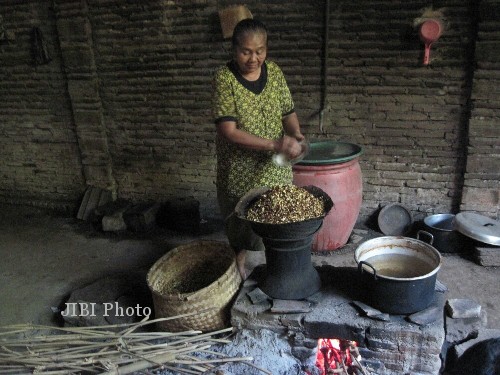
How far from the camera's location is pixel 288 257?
2.77m

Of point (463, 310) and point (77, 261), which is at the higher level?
point (463, 310)

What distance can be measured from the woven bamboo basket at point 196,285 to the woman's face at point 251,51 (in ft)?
4.67

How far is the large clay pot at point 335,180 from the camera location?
12.2 feet

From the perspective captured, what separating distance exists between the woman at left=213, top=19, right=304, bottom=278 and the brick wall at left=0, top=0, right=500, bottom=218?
160 centimetres

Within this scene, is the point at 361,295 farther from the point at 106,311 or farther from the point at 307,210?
the point at 106,311

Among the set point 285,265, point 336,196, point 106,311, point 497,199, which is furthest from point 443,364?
point 106,311

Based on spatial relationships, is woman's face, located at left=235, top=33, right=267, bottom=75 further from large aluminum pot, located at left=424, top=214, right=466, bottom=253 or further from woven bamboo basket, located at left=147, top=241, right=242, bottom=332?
large aluminum pot, located at left=424, top=214, right=466, bottom=253

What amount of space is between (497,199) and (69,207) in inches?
209

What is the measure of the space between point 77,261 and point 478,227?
397 cm

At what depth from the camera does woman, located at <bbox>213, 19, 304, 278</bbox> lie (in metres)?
2.67

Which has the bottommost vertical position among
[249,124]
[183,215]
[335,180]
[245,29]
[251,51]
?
[183,215]

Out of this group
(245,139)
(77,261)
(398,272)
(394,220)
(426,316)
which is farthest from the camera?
(394,220)

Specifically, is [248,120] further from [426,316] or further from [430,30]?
[430,30]

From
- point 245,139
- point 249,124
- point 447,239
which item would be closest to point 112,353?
point 245,139
